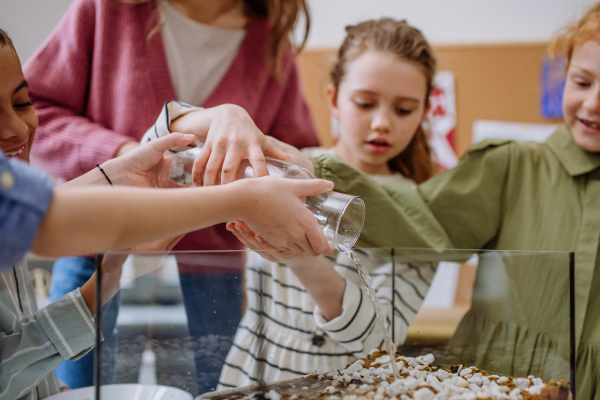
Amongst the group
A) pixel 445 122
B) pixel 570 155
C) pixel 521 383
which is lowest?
pixel 521 383

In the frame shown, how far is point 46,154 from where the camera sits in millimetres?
827

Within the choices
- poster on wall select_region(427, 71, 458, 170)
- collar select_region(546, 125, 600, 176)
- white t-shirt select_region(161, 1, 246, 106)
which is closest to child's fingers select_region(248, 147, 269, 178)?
white t-shirt select_region(161, 1, 246, 106)

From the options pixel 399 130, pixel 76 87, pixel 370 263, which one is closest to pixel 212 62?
pixel 76 87

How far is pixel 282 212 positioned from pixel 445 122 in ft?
5.66

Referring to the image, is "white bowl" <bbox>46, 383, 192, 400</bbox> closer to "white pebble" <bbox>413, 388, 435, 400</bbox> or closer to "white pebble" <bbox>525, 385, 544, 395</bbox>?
"white pebble" <bbox>413, 388, 435, 400</bbox>

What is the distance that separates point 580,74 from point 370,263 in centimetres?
49

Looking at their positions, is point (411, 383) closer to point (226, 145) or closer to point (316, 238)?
point (316, 238)

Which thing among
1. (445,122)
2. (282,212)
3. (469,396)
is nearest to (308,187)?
(282,212)

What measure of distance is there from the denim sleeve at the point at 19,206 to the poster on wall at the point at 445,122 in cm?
182

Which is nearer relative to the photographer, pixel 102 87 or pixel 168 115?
pixel 168 115

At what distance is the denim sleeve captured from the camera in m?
0.31

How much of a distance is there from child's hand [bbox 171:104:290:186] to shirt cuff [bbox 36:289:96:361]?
0.20 meters

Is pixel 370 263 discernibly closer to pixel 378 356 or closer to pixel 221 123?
pixel 378 356

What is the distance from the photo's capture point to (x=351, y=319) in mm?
638
